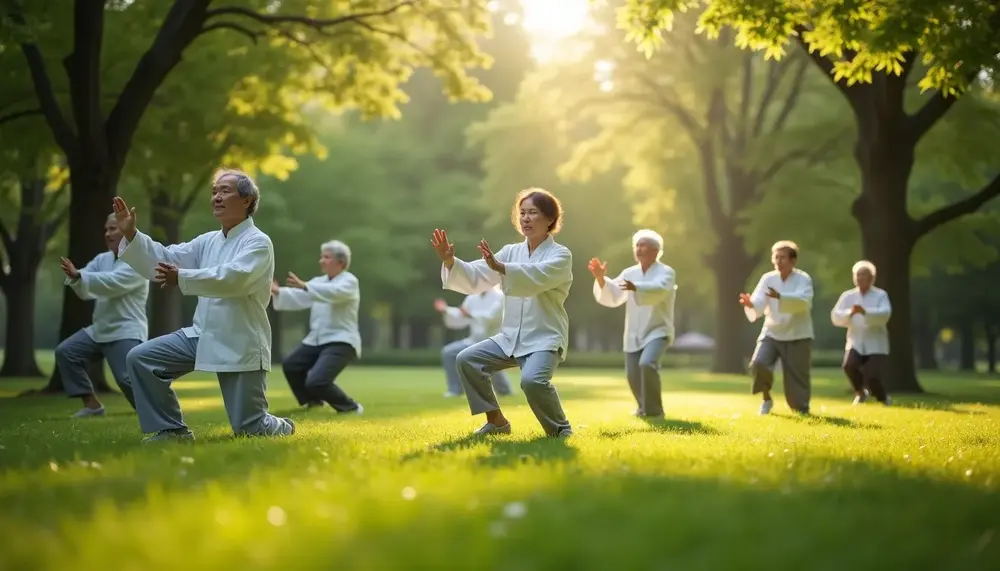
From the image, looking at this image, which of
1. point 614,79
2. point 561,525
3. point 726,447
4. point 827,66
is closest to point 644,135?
point 614,79

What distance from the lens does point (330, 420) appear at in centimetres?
1080

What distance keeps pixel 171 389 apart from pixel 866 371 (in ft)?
37.1

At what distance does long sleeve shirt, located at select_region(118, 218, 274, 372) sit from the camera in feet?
25.1

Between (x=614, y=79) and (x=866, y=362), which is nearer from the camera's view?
(x=866, y=362)

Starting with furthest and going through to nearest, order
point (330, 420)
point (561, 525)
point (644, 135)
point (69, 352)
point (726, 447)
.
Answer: point (644, 135) → point (69, 352) → point (330, 420) → point (726, 447) → point (561, 525)

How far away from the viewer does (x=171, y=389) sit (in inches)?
314

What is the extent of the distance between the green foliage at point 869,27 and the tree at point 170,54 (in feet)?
20.2

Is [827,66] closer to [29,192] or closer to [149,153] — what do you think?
[149,153]

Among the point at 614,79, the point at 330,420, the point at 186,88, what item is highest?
the point at 614,79

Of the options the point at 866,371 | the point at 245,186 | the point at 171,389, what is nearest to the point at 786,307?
the point at 866,371

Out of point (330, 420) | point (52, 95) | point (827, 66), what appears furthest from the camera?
point (827, 66)

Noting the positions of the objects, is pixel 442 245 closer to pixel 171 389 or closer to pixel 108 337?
pixel 171 389

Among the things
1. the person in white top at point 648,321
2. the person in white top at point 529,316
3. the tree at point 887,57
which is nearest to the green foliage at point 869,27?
the tree at point 887,57

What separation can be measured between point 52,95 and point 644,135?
64.5ft
